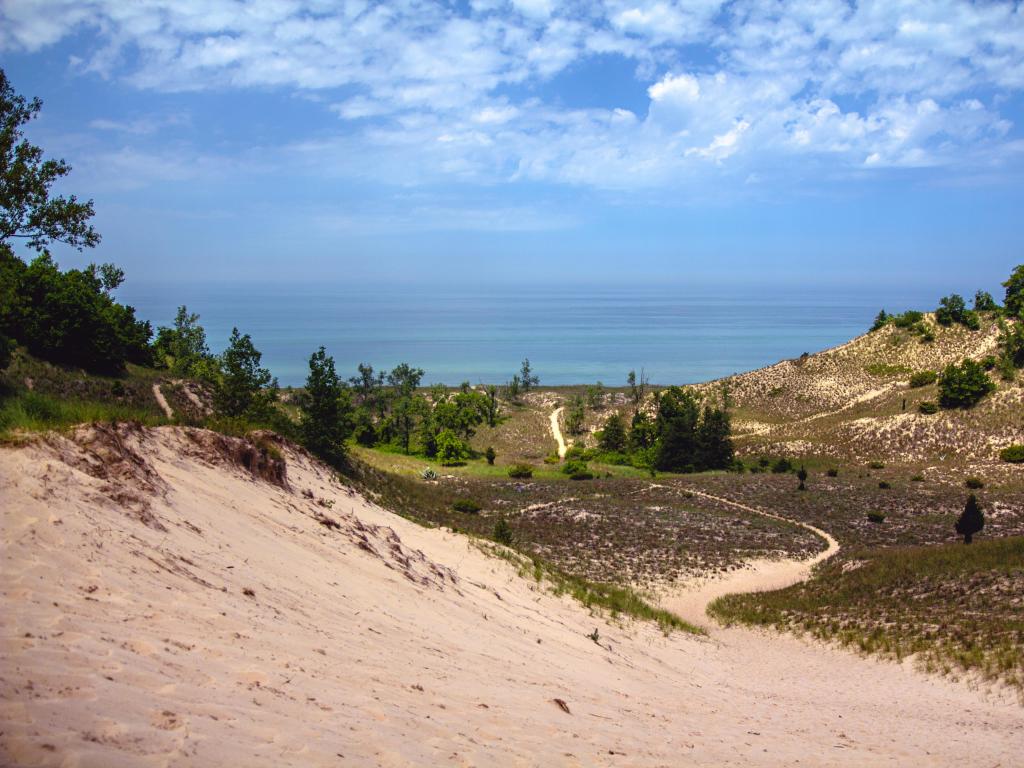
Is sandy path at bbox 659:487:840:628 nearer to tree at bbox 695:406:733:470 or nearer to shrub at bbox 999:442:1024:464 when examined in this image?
tree at bbox 695:406:733:470

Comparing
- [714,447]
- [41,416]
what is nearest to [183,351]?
[714,447]

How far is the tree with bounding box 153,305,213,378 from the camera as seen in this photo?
220ft

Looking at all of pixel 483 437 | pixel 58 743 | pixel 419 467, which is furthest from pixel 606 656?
pixel 483 437

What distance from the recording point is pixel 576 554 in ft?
88.1

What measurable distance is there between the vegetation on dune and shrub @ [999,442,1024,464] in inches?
1524

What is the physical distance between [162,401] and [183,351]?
35632 mm

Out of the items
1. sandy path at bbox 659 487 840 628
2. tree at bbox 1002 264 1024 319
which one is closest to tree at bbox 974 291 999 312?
tree at bbox 1002 264 1024 319

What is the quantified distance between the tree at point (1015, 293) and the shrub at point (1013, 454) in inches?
1344

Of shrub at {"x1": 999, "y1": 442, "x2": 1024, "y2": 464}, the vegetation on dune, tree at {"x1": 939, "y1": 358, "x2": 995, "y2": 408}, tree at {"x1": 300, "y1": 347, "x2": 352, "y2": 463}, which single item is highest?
tree at {"x1": 939, "y1": 358, "x2": 995, "y2": 408}

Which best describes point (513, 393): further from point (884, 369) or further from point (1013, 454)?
point (1013, 454)

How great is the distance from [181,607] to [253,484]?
8946mm

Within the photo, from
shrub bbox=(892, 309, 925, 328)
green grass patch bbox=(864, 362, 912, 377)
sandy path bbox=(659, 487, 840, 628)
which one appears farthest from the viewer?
shrub bbox=(892, 309, 925, 328)

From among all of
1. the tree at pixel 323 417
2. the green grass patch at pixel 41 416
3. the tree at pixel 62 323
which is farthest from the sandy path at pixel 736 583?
the tree at pixel 62 323

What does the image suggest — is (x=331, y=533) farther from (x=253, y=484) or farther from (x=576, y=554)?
(x=576, y=554)
